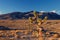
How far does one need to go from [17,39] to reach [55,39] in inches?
185

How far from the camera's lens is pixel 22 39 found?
27.4 metres

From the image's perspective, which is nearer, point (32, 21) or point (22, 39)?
point (32, 21)

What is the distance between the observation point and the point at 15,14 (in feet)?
573

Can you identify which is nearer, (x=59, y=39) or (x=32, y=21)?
(x=32, y=21)

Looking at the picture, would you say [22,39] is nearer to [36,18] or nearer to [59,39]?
[59,39]

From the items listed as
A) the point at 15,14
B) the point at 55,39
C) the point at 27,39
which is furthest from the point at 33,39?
the point at 15,14

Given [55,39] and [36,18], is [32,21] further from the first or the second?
[55,39]

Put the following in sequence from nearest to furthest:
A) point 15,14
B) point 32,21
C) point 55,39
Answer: point 32,21 < point 55,39 < point 15,14

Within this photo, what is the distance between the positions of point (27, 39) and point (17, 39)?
4.24 feet

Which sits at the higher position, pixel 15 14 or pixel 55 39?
pixel 15 14

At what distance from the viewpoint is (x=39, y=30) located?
17.0m

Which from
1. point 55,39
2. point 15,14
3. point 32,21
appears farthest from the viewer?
Answer: point 15,14

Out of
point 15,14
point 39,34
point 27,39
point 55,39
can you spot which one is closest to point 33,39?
point 27,39

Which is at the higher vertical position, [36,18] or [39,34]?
[36,18]
